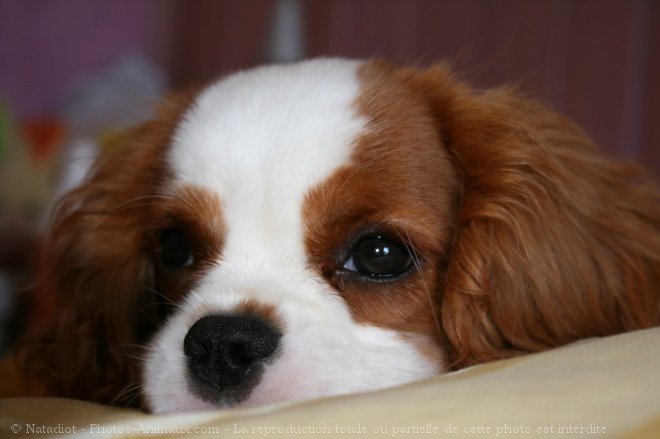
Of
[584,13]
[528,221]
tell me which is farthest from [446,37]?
[528,221]

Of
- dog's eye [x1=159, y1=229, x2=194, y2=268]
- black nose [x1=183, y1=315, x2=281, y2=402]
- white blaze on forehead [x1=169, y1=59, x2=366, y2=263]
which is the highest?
white blaze on forehead [x1=169, y1=59, x2=366, y2=263]

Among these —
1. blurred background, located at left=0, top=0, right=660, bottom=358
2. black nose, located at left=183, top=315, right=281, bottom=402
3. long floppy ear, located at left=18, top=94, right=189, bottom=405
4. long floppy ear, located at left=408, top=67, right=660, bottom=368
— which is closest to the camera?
black nose, located at left=183, top=315, right=281, bottom=402

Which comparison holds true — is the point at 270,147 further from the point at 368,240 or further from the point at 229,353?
the point at 229,353

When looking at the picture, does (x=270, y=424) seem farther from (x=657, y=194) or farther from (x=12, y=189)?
(x=12, y=189)

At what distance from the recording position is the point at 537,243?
1354 mm

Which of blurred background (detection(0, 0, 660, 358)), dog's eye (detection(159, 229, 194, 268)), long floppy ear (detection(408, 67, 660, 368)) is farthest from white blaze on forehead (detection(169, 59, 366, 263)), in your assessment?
blurred background (detection(0, 0, 660, 358))

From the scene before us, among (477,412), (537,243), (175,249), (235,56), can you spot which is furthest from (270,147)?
(235,56)

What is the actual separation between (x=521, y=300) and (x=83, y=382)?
2.87 feet

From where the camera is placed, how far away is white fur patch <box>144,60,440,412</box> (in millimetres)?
1162

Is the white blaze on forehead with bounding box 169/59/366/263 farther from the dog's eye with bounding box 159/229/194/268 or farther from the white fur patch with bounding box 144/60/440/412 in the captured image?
the dog's eye with bounding box 159/229/194/268

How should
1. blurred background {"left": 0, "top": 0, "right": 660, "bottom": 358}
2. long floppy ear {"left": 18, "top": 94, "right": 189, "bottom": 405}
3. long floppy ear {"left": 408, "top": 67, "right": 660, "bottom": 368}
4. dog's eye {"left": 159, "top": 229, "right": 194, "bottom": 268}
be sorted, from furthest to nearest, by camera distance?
blurred background {"left": 0, "top": 0, "right": 660, "bottom": 358}
long floppy ear {"left": 18, "top": 94, "right": 189, "bottom": 405}
dog's eye {"left": 159, "top": 229, "right": 194, "bottom": 268}
long floppy ear {"left": 408, "top": 67, "right": 660, "bottom": 368}

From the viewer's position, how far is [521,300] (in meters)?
1.32

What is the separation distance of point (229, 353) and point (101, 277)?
2.18 feet

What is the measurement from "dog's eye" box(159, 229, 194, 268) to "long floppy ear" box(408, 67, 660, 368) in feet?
1.53
